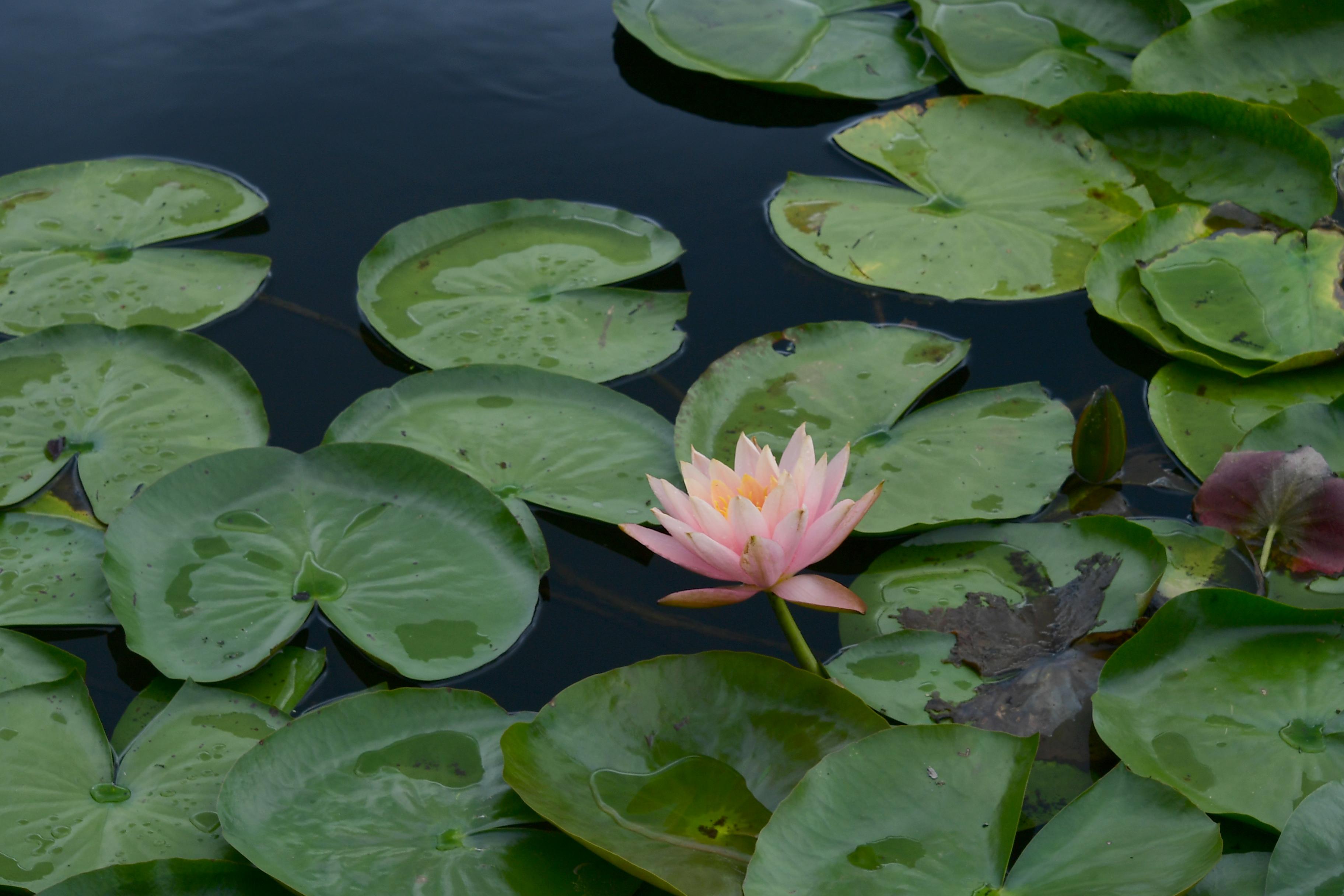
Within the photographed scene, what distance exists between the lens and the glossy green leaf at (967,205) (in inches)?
91.9

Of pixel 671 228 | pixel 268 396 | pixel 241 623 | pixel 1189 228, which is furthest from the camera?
pixel 671 228

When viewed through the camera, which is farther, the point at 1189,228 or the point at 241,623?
the point at 1189,228

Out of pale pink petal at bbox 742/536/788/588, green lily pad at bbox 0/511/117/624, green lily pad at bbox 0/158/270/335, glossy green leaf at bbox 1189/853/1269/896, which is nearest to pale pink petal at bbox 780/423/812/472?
pale pink petal at bbox 742/536/788/588

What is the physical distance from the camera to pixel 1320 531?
170 cm

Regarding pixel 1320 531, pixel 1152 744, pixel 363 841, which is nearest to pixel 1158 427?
pixel 1320 531

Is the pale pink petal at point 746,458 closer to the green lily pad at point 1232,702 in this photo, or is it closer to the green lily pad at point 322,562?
the green lily pad at point 322,562

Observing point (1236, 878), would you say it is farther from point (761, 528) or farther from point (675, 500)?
point (675, 500)

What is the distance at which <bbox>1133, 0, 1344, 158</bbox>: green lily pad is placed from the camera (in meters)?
2.71

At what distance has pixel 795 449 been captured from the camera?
1526 mm

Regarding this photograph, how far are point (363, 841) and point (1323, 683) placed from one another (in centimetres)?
137

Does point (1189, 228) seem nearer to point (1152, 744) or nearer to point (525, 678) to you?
point (1152, 744)

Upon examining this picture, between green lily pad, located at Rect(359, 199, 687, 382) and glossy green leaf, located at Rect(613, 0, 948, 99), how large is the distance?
0.79 m

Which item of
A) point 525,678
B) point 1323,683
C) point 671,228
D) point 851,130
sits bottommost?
point 525,678

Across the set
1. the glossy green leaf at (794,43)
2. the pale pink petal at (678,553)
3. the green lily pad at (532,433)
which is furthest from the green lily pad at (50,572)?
the glossy green leaf at (794,43)
